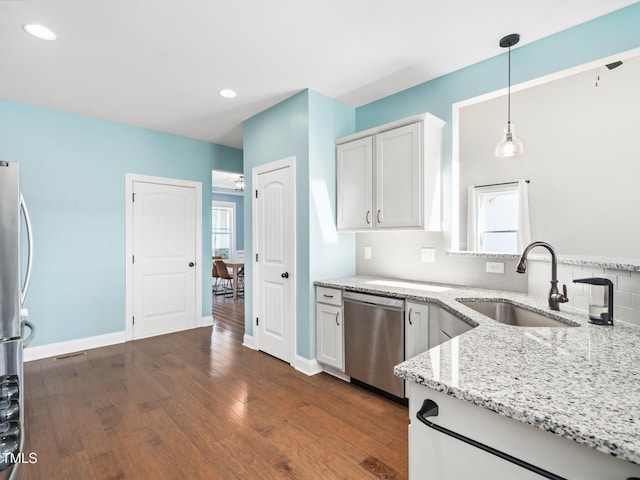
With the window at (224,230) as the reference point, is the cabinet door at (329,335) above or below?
below

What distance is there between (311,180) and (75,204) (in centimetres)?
282

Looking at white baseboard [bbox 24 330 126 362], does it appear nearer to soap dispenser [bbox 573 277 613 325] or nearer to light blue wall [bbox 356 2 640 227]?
light blue wall [bbox 356 2 640 227]

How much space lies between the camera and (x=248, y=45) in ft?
7.88

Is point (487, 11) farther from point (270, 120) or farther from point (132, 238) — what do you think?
point (132, 238)

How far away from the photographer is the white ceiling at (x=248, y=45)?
200 centimetres

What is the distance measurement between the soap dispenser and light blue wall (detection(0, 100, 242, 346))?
15.0 ft

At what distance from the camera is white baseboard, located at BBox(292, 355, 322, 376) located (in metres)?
3.05

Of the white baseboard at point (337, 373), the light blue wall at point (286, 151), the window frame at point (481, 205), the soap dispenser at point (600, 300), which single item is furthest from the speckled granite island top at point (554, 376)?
the window frame at point (481, 205)

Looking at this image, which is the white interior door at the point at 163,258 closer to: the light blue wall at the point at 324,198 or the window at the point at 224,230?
the light blue wall at the point at 324,198

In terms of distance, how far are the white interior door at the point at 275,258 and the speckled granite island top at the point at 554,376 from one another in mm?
2110

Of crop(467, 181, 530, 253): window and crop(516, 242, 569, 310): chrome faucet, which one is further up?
crop(467, 181, 530, 253): window

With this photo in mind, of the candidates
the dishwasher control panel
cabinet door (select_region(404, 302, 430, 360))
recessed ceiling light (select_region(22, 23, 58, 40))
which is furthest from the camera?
the dishwasher control panel

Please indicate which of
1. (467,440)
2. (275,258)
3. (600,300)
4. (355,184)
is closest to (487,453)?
(467,440)

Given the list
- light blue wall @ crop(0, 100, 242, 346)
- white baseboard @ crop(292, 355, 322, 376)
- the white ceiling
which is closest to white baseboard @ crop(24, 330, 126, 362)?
light blue wall @ crop(0, 100, 242, 346)
